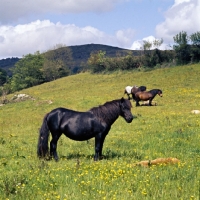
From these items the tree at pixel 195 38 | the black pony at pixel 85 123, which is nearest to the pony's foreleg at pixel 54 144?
the black pony at pixel 85 123

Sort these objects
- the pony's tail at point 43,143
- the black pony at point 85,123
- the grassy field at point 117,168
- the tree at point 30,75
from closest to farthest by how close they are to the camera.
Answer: the grassy field at point 117,168, the black pony at point 85,123, the pony's tail at point 43,143, the tree at point 30,75

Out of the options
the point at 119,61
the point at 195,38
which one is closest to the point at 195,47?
the point at 195,38

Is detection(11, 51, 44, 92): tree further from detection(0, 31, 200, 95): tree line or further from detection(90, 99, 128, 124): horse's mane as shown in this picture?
detection(90, 99, 128, 124): horse's mane

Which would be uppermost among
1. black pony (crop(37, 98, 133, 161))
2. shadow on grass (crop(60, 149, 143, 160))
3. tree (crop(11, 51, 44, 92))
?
tree (crop(11, 51, 44, 92))

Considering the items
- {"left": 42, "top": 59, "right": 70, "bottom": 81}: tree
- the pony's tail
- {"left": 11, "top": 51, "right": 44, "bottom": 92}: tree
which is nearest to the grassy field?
the pony's tail

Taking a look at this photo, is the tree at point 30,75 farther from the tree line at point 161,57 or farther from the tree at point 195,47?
the tree at point 195,47

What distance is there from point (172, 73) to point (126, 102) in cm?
4316

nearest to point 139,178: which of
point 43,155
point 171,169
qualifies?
point 171,169

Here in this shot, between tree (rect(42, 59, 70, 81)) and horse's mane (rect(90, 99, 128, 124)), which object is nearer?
horse's mane (rect(90, 99, 128, 124))

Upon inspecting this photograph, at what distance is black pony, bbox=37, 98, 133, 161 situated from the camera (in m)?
A: 11.1

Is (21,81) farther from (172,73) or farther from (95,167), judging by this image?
(95,167)

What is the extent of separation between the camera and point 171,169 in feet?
27.5

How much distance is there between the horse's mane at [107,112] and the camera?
11.1 metres

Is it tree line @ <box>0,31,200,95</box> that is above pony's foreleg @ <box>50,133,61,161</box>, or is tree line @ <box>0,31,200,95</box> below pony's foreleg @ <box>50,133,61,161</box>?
above
